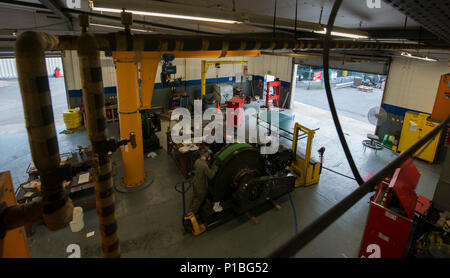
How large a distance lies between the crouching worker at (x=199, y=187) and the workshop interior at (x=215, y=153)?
0.08 ft

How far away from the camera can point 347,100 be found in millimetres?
19219

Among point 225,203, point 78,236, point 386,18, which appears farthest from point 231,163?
point 386,18

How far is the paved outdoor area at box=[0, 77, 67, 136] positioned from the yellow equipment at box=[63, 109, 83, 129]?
836 millimetres

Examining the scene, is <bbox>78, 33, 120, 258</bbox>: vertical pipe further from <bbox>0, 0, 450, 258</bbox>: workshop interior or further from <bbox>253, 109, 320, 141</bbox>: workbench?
<bbox>253, 109, 320, 141</bbox>: workbench

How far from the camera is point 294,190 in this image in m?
7.28

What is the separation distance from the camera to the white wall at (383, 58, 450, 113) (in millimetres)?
9500

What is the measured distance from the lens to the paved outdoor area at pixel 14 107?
11.4m

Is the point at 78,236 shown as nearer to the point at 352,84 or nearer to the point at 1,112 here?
the point at 1,112

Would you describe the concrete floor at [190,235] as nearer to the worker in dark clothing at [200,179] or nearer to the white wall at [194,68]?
the worker in dark clothing at [200,179]

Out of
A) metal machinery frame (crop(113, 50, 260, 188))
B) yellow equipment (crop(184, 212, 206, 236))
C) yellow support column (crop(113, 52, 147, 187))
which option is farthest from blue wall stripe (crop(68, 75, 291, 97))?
yellow equipment (crop(184, 212, 206, 236))

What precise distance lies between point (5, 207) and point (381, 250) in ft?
17.8

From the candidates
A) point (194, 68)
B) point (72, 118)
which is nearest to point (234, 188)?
point (72, 118)

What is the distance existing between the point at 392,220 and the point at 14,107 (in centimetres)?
1822

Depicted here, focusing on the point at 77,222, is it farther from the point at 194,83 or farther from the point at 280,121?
the point at 194,83
